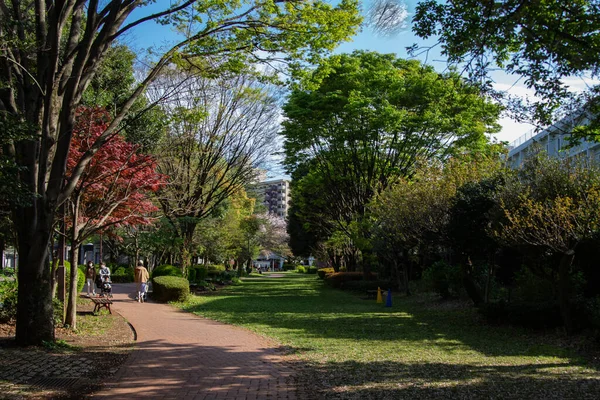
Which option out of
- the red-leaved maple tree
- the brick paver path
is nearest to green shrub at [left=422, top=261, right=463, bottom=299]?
the brick paver path

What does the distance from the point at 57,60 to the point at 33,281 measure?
3819 millimetres

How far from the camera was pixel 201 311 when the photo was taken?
16719 mm

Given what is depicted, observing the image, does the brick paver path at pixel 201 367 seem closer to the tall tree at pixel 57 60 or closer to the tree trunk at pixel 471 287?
the tall tree at pixel 57 60

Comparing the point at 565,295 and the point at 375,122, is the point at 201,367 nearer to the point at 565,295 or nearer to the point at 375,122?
the point at 565,295

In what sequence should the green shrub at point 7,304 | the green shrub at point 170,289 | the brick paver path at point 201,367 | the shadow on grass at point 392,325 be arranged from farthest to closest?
the green shrub at point 170,289
the green shrub at point 7,304
the shadow on grass at point 392,325
the brick paver path at point 201,367

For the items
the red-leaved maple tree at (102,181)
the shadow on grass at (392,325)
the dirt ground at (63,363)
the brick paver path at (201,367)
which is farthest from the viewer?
the red-leaved maple tree at (102,181)

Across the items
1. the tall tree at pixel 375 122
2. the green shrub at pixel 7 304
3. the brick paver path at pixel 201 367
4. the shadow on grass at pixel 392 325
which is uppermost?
the tall tree at pixel 375 122

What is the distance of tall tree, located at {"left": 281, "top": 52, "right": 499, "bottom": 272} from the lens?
71.3 feet

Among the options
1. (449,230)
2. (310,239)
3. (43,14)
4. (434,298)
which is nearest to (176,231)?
(434,298)

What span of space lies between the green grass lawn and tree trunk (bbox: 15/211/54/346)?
14.7ft

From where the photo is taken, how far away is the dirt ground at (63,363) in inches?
241

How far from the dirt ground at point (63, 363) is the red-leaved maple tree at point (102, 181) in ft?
4.10

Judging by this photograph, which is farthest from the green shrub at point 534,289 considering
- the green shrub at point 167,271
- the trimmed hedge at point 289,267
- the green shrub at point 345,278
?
the trimmed hedge at point 289,267

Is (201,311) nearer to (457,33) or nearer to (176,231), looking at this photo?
(176,231)
